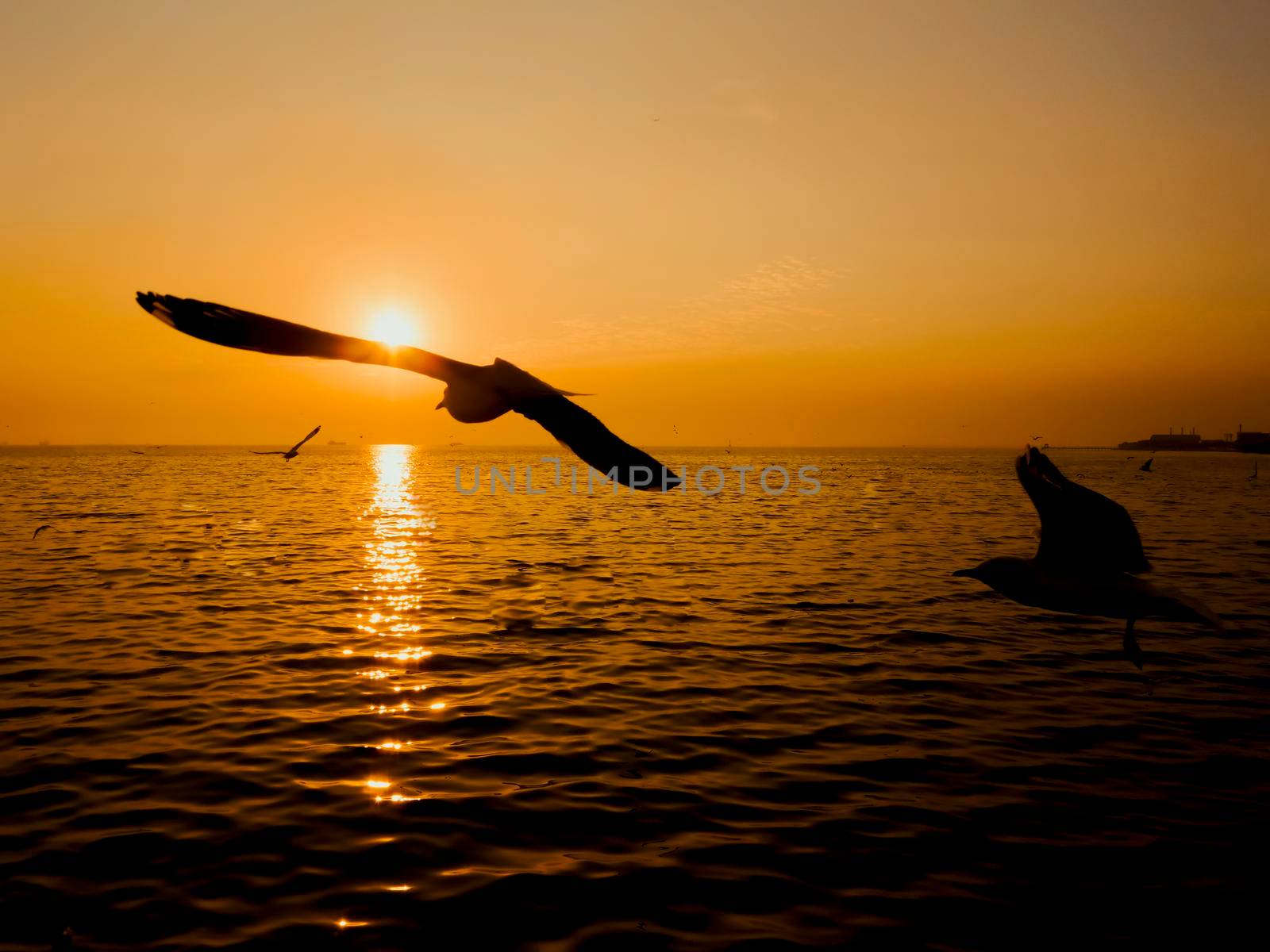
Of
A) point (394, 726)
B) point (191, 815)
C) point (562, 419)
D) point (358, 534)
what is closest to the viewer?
point (562, 419)

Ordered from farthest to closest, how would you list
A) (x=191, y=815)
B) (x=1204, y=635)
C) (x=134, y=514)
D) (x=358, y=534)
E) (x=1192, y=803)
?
(x=134, y=514) < (x=358, y=534) < (x=1204, y=635) < (x=1192, y=803) < (x=191, y=815)

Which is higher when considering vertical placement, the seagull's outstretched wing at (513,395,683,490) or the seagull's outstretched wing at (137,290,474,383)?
the seagull's outstretched wing at (137,290,474,383)

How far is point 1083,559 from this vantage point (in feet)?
20.6

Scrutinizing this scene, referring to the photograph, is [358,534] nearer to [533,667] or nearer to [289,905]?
[533,667]

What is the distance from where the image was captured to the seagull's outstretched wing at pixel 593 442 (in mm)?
4148

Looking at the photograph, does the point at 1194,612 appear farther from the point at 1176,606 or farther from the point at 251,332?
the point at 251,332

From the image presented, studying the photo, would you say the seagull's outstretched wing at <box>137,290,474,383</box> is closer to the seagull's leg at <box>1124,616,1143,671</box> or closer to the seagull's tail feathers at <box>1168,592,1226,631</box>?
the seagull's tail feathers at <box>1168,592,1226,631</box>

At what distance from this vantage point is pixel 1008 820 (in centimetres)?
693

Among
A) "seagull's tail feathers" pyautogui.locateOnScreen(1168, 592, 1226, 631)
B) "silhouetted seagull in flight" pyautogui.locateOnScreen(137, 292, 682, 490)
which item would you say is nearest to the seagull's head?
"seagull's tail feathers" pyautogui.locateOnScreen(1168, 592, 1226, 631)

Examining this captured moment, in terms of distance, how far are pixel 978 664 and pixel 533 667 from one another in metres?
6.08

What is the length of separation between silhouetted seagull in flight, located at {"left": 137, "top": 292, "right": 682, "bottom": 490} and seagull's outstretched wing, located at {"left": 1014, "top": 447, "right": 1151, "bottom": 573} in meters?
3.16

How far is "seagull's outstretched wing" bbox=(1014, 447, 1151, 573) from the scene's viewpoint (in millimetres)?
5988

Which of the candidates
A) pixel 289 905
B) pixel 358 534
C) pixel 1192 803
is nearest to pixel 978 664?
pixel 1192 803

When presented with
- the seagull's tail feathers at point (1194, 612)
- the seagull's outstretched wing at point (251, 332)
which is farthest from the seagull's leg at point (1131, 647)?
the seagull's outstretched wing at point (251, 332)
